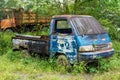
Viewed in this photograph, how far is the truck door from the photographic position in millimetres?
8875

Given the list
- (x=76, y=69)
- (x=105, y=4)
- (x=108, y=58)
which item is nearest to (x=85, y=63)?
(x=76, y=69)

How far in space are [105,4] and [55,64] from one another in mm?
4236

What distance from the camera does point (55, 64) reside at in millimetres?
9500

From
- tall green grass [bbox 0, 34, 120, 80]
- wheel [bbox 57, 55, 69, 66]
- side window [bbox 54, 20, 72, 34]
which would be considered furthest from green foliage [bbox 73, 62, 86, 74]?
side window [bbox 54, 20, 72, 34]

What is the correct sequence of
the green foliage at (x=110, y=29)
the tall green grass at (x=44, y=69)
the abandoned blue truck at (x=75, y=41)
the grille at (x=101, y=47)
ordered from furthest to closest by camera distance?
1. the green foliage at (x=110, y=29)
2. the grille at (x=101, y=47)
3. the abandoned blue truck at (x=75, y=41)
4. the tall green grass at (x=44, y=69)

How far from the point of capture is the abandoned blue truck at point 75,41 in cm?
875

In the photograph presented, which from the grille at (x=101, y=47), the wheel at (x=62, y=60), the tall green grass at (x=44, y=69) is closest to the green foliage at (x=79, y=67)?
the tall green grass at (x=44, y=69)

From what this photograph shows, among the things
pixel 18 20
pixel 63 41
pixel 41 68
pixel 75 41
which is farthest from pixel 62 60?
pixel 18 20

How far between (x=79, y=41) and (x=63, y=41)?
0.69m

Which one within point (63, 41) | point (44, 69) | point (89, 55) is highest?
point (63, 41)

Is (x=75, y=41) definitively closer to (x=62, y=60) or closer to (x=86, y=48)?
(x=86, y=48)

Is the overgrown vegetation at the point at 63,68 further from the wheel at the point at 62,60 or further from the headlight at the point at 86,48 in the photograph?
the headlight at the point at 86,48

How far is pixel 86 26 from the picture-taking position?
30.8ft

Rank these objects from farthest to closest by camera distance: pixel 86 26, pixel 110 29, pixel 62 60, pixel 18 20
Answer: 1. pixel 18 20
2. pixel 110 29
3. pixel 86 26
4. pixel 62 60
